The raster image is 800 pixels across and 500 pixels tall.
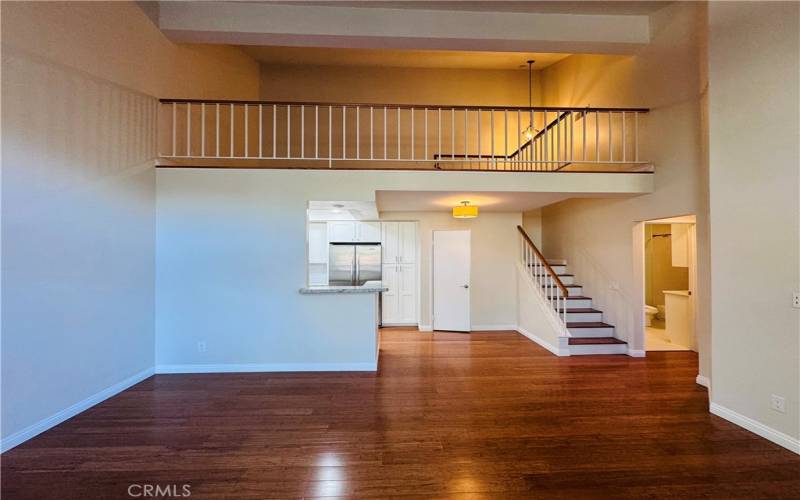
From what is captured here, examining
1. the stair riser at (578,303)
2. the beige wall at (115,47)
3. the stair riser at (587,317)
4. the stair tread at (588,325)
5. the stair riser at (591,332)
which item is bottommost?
→ the stair riser at (591,332)

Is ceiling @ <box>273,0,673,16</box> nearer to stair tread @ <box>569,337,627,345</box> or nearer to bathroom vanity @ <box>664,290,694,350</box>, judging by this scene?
bathroom vanity @ <box>664,290,694,350</box>

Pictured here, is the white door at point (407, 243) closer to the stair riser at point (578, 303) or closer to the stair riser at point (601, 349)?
the stair riser at point (578, 303)

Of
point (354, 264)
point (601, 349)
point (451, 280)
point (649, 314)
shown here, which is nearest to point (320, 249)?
point (354, 264)

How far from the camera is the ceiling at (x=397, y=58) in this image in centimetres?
639

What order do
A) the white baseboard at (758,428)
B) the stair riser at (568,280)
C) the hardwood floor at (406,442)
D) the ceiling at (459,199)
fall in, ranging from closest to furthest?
1. the hardwood floor at (406,442)
2. the white baseboard at (758,428)
3. the ceiling at (459,199)
4. the stair riser at (568,280)

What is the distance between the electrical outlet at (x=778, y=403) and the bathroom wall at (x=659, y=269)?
16.0 feet

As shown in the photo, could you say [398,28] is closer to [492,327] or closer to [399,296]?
[399,296]

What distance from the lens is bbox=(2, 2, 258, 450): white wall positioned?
2.47 m

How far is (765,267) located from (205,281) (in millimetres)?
5217

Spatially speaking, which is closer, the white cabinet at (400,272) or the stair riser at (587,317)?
the stair riser at (587,317)

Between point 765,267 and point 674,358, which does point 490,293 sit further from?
point 765,267

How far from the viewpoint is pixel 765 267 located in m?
2.58

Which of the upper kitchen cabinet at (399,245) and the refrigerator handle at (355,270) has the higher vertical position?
the upper kitchen cabinet at (399,245)

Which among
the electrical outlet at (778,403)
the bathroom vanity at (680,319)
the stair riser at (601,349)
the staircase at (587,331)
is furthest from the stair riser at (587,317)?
the electrical outlet at (778,403)
